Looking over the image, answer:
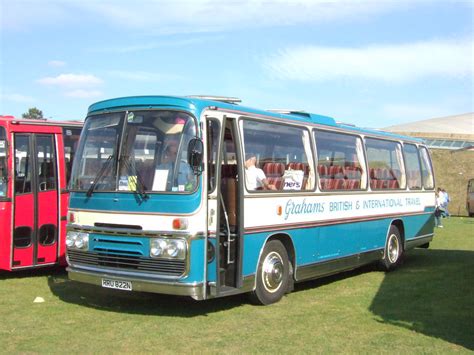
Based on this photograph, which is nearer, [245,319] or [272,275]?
[245,319]

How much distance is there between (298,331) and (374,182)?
18.9 feet

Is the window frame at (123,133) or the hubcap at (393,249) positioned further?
the hubcap at (393,249)

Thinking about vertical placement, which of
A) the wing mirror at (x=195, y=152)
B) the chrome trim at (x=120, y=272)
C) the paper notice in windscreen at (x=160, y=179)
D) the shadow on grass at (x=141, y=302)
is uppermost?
the wing mirror at (x=195, y=152)

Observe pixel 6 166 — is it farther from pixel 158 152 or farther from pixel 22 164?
pixel 158 152

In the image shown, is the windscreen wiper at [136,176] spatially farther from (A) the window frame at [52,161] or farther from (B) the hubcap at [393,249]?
(B) the hubcap at [393,249]

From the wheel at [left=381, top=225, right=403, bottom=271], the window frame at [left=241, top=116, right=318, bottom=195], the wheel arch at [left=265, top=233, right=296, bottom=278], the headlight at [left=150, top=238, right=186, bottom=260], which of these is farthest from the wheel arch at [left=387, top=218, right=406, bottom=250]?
the headlight at [left=150, top=238, right=186, bottom=260]

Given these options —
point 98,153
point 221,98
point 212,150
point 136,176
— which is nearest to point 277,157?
point 221,98

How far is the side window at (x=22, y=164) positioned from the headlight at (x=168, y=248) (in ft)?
13.3

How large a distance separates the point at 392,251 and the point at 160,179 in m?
7.10

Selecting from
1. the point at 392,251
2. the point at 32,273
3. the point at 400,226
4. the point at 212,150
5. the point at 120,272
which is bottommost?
the point at 32,273

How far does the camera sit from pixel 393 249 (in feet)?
43.1

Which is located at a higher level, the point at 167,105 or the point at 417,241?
the point at 167,105

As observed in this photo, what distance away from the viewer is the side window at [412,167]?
45.8 feet

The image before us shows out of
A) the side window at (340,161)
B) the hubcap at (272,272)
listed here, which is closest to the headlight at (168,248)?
the hubcap at (272,272)
